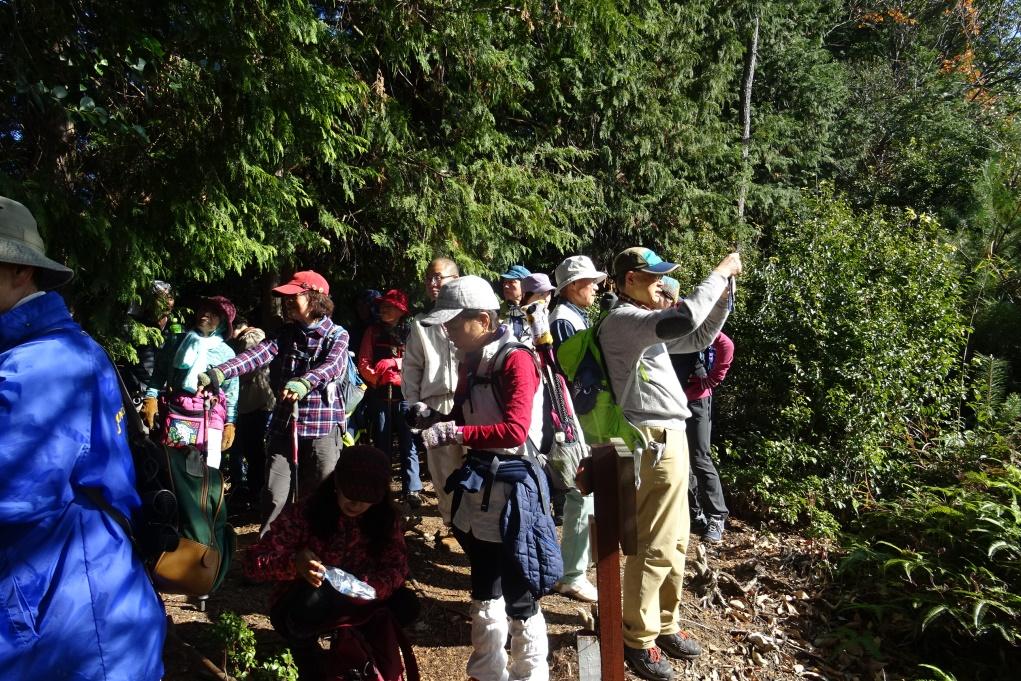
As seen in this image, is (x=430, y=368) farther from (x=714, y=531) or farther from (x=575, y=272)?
(x=714, y=531)

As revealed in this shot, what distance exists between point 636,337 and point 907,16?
22.5 m

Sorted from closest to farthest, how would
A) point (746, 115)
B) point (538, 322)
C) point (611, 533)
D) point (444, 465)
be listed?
1. point (611, 533)
2. point (444, 465)
3. point (538, 322)
4. point (746, 115)

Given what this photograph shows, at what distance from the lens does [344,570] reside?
3.29m

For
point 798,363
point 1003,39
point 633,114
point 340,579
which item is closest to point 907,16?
point 1003,39

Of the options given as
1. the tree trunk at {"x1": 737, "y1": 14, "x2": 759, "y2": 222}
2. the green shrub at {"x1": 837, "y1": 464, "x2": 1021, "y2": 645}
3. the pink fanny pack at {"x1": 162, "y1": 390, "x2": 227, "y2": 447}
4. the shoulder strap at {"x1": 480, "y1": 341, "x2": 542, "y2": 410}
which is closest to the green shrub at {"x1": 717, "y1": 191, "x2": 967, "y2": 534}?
the green shrub at {"x1": 837, "y1": 464, "x2": 1021, "y2": 645}

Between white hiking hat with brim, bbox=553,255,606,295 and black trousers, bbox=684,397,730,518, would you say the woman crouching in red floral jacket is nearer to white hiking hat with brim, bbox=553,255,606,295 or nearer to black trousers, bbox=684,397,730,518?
white hiking hat with brim, bbox=553,255,606,295

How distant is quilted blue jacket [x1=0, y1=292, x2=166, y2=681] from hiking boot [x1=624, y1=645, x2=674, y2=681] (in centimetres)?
251

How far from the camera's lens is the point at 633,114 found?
10719mm

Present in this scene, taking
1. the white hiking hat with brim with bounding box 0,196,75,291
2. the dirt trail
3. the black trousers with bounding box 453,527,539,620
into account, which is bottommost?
the dirt trail

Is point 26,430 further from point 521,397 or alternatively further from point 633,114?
point 633,114

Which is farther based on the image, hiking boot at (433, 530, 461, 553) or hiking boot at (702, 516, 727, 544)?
hiking boot at (702, 516, 727, 544)

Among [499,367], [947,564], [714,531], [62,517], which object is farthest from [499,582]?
[947,564]

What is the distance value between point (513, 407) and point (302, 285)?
191cm

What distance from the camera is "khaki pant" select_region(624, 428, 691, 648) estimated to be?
12.7 feet
